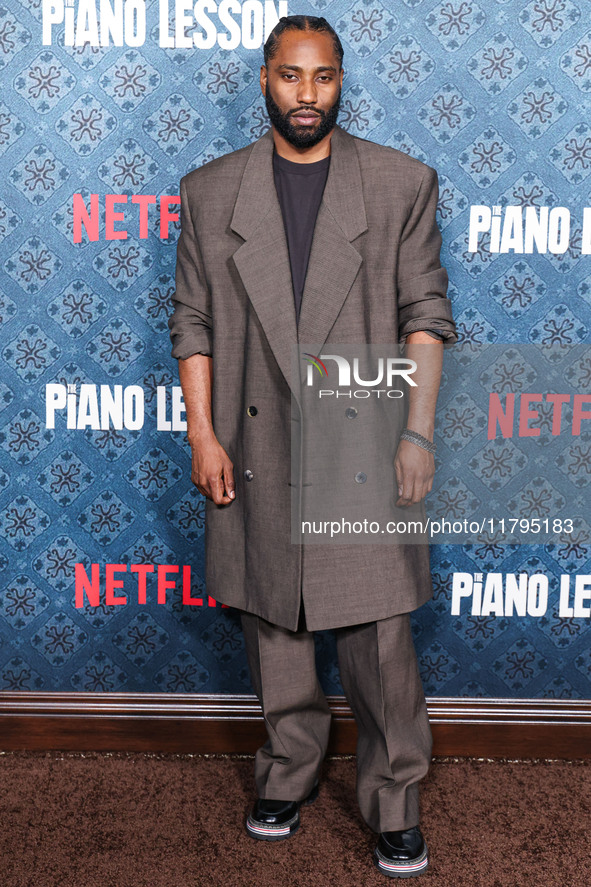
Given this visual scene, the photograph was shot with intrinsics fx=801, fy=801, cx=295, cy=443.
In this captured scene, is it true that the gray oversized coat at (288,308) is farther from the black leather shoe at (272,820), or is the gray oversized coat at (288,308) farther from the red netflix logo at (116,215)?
the black leather shoe at (272,820)

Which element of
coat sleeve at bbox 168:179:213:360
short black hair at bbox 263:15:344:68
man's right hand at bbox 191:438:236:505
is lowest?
man's right hand at bbox 191:438:236:505

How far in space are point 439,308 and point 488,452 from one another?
1.76 ft

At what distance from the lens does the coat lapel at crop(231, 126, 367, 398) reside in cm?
156

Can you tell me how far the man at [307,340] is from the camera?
5.15 ft

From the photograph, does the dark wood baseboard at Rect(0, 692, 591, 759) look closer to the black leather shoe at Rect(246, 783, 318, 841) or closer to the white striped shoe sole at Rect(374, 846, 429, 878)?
the black leather shoe at Rect(246, 783, 318, 841)

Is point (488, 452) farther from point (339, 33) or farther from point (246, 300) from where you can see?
point (339, 33)

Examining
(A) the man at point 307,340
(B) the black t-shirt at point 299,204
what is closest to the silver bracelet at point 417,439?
(A) the man at point 307,340

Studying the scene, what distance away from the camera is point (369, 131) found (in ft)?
6.18

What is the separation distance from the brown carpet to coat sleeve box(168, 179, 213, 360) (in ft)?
3.43

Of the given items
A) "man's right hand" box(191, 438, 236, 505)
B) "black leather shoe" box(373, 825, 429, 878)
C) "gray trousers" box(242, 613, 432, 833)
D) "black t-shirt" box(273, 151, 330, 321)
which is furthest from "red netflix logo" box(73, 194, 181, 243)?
"black leather shoe" box(373, 825, 429, 878)

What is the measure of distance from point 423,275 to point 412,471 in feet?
1.28

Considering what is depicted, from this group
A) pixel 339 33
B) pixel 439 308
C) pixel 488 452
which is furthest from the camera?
pixel 488 452

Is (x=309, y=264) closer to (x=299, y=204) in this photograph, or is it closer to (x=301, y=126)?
(x=299, y=204)

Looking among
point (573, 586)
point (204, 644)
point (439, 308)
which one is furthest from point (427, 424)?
point (204, 644)
